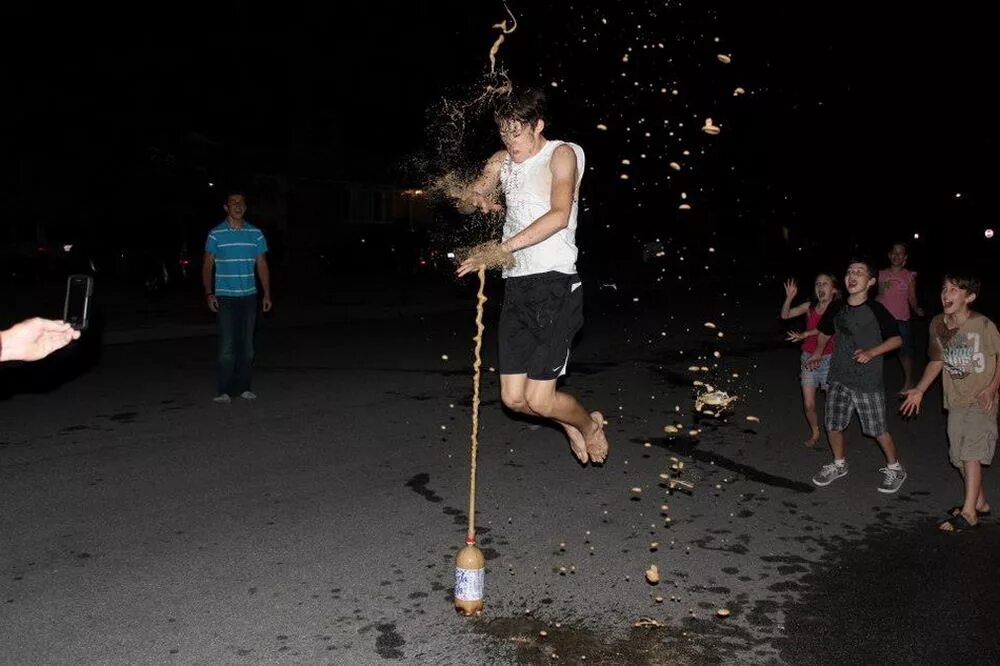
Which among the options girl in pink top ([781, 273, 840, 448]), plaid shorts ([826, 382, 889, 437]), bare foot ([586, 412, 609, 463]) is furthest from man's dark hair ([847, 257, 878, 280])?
bare foot ([586, 412, 609, 463])

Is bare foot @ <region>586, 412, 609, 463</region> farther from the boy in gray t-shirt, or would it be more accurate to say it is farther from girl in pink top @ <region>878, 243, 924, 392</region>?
girl in pink top @ <region>878, 243, 924, 392</region>

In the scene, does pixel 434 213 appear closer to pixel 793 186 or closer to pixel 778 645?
pixel 793 186

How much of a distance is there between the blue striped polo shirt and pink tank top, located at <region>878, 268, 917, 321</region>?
580cm

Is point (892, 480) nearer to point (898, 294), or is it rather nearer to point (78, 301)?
point (898, 294)

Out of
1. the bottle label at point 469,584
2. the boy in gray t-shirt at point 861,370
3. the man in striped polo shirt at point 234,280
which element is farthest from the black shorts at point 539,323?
the man in striped polo shirt at point 234,280

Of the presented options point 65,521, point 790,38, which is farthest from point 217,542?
point 790,38

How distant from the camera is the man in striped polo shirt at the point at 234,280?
351 inches

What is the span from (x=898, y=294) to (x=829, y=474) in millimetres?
3332

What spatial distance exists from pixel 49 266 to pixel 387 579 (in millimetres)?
23239

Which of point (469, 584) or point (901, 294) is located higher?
point (901, 294)

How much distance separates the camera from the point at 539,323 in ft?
17.8

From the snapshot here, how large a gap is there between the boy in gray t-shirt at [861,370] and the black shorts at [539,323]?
6.59 feet

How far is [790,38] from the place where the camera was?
2898 cm

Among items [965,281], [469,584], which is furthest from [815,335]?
Result: [469,584]
